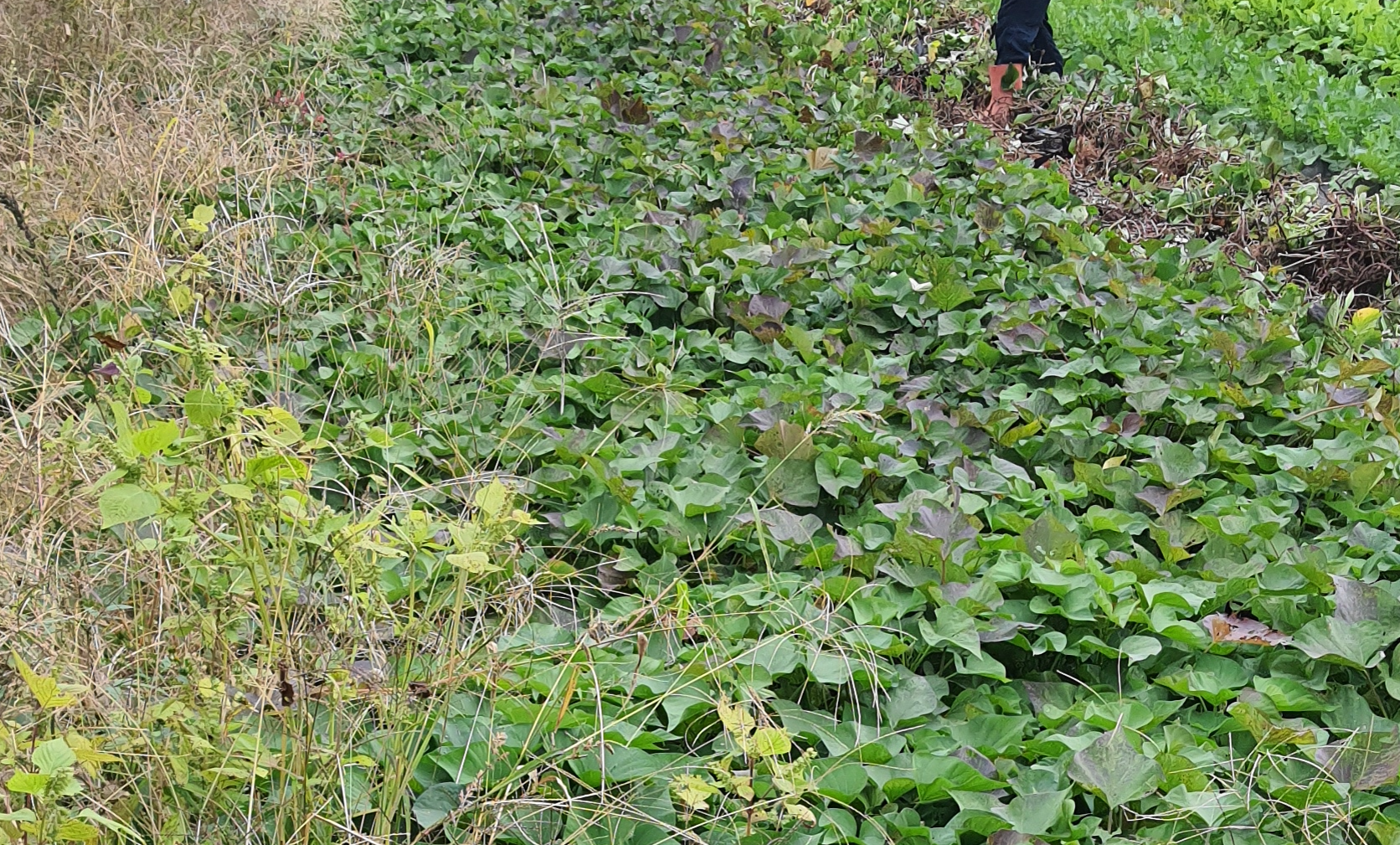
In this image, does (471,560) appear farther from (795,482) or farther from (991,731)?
(795,482)

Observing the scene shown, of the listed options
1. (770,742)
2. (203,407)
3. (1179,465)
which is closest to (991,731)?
(770,742)

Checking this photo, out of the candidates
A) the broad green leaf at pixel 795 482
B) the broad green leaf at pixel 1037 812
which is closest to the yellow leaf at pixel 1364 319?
the broad green leaf at pixel 795 482

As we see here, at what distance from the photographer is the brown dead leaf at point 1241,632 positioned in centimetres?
192

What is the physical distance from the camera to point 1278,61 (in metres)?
5.52

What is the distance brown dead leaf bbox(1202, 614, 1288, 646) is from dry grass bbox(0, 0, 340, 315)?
2456 millimetres

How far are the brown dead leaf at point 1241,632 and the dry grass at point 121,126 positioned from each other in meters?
2.46

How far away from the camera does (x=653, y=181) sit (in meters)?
3.84

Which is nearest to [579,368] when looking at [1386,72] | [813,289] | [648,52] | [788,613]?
[813,289]

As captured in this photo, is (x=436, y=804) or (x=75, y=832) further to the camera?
(x=436, y=804)

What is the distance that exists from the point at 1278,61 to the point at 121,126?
4.91 m

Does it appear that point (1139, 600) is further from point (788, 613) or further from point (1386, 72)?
point (1386, 72)

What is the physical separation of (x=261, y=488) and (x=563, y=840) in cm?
61

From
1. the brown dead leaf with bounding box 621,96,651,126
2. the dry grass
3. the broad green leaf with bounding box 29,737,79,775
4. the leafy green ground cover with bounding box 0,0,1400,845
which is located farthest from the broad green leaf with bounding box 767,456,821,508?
the brown dead leaf with bounding box 621,96,651,126

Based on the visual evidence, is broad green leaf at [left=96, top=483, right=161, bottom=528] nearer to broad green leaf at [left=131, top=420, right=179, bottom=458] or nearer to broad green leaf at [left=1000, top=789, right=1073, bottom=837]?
broad green leaf at [left=131, top=420, right=179, bottom=458]
